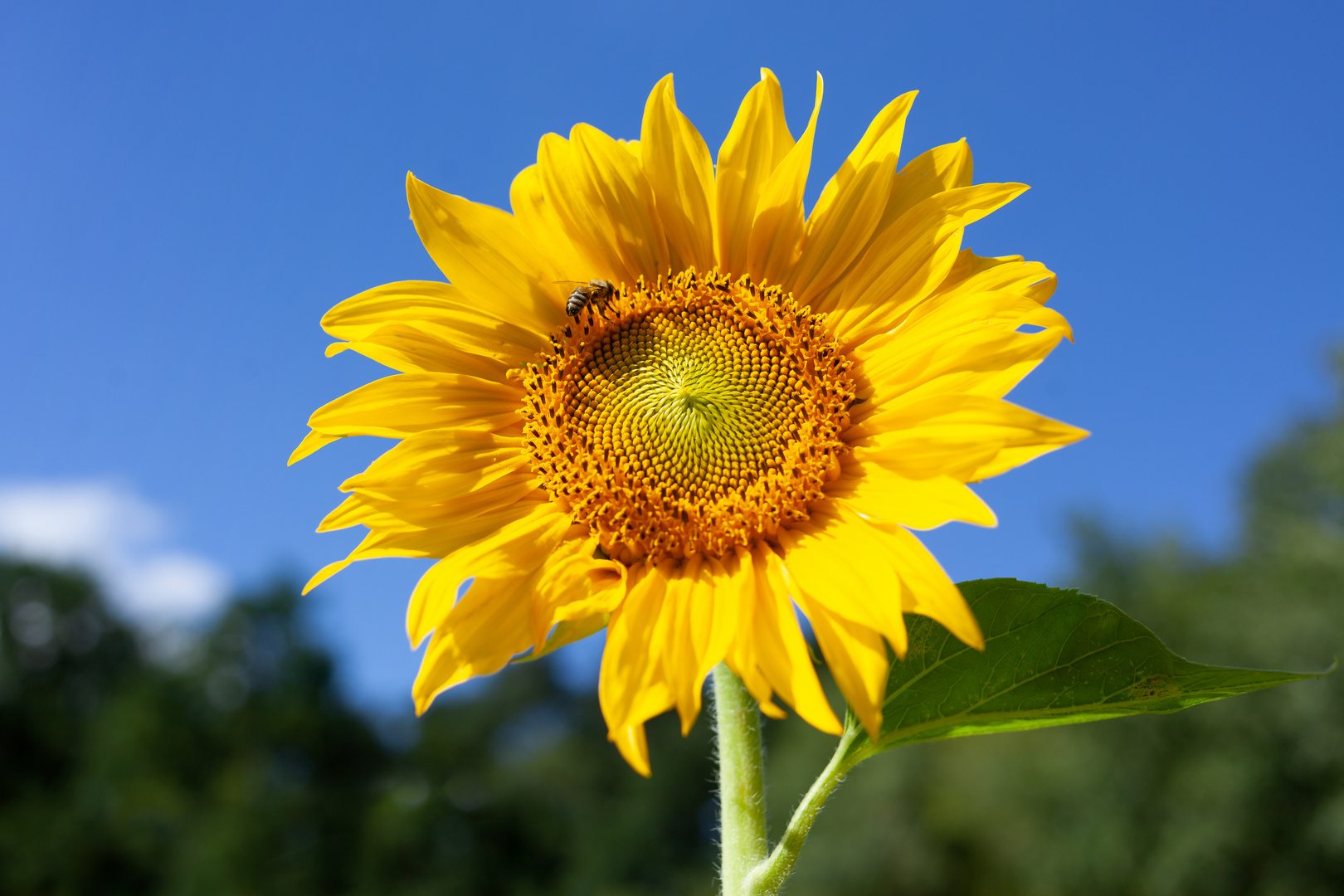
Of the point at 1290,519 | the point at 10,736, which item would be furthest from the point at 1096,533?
the point at 10,736

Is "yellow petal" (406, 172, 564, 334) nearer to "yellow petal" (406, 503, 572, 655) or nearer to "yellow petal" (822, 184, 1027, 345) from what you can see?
"yellow petal" (406, 503, 572, 655)

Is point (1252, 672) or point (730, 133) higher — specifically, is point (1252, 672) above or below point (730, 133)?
below

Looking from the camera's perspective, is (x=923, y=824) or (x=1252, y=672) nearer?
(x=1252, y=672)

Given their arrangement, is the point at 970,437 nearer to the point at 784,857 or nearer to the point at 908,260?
the point at 908,260

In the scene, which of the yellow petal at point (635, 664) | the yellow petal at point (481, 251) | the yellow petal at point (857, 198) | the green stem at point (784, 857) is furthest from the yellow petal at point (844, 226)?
the green stem at point (784, 857)

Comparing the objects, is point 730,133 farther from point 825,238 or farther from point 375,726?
point 375,726

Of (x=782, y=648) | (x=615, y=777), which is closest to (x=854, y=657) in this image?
(x=782, y=648)
